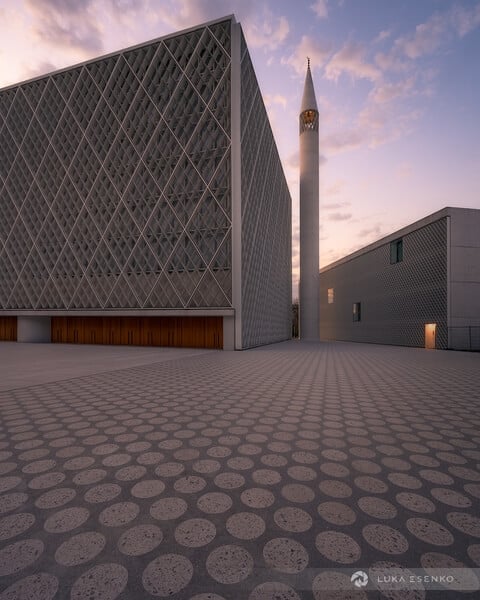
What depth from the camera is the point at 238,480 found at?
2459 mm

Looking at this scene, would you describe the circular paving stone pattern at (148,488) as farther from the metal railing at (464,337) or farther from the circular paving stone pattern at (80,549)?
the metal railing at (464,337)

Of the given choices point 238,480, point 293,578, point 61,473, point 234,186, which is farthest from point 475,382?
point 234,186

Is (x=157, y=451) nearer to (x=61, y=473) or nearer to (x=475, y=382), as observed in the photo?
(x=61, y=473)

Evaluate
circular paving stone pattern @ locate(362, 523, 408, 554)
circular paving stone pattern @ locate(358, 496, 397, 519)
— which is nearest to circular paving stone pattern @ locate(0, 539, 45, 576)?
circular paving stone pattern @ locate(362, 523, 408, 554)

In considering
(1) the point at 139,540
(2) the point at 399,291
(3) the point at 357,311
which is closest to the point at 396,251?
(2) the point at 399,291

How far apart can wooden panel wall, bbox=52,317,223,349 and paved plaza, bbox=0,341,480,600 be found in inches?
476

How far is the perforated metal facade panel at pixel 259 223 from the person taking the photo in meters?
16.4

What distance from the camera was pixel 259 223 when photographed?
19828 millimetres

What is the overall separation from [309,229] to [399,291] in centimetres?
1065

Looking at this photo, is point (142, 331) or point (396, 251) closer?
point (142, 331)

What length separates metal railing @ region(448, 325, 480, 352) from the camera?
1758cm

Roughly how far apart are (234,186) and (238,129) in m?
2.92

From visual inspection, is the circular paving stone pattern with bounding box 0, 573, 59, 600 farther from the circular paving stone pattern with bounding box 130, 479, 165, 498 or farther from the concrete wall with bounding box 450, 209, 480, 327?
the concrete wall with bounding box 450, 209, 480, 327

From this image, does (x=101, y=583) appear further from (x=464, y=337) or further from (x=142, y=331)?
(x=464, y=337)
